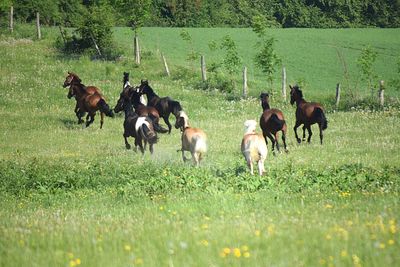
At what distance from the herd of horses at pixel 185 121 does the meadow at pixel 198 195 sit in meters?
0.59

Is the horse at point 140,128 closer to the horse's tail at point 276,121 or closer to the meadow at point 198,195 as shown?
the meadow at point 198,195

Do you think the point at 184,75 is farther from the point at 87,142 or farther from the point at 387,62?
the point at 387,62

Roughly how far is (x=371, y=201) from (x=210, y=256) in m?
4.11

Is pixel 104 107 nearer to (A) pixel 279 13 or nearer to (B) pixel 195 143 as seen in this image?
(B) pixel 195 143

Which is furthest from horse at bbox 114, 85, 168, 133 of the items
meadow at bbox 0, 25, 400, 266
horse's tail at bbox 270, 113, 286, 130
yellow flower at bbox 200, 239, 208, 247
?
yellow flower at bbox 200, 239, 208, 247

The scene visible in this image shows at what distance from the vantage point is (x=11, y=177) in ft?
50.4

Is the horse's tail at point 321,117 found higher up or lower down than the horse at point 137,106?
lower down

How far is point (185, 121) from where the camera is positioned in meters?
17.3

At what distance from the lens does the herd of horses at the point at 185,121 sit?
14.0 metres

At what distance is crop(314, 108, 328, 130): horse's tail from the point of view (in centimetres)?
2169

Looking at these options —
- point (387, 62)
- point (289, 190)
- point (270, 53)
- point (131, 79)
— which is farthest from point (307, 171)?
point (387, 62)

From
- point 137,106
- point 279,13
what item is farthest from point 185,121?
point 279,13

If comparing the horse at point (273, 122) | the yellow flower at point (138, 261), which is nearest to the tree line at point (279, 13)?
the horse at point (273, 122)

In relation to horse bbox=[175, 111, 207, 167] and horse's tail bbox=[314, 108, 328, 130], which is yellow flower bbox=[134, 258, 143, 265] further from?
horse's tail bbox=[314, 108, 328, 130]
